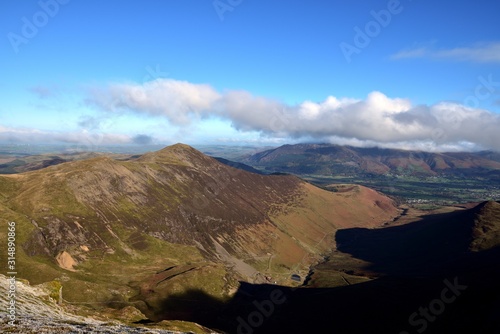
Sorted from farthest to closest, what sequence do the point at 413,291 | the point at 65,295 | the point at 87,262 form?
the point at 87,262 < the point at 413,291 < the point at 65,295

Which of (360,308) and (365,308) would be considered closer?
(365,308)

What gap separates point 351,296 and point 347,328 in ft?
79.3

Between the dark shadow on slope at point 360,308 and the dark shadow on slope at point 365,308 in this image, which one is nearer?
the dark shadow on slope at point 360,308

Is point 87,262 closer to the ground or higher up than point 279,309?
higher up

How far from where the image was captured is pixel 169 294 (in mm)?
147875

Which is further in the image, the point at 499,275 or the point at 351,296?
the point at 351,296

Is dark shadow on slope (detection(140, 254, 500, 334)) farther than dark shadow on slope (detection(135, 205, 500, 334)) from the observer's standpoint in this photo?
No

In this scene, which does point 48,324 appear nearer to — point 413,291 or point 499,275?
point 413,291

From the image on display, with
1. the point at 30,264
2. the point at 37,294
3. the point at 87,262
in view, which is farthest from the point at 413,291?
the point at 30,264

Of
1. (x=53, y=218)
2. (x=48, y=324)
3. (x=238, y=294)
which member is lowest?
(x=238, y=294)

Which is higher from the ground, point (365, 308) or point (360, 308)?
point (365, 308)

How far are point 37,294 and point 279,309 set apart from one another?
4132 inches

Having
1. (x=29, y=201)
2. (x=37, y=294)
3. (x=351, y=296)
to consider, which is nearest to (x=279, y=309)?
(x=351, y=296)

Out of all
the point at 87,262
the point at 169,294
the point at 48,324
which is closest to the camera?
the point at 48,324
